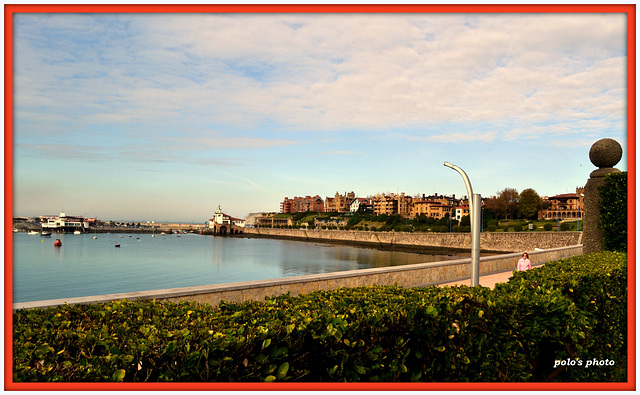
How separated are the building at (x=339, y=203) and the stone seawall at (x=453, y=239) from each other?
55.4 metres

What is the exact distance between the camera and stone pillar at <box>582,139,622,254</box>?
1155 cm

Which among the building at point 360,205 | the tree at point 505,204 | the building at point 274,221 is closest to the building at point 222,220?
the building at point 274,221

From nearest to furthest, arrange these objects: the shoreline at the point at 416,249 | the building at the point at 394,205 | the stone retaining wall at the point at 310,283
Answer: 1. the stone retaining wall at the point at 310,283
2. the shoreline at the point at 416,249
3. the building at the point at 394,205

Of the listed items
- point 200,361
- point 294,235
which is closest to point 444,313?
point 200,361

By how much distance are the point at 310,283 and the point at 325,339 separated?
586 cm

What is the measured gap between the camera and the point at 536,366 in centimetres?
484

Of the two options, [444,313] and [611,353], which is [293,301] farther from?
[611,353]

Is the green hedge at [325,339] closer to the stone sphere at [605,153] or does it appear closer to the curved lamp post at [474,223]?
the curved lamp post at [474,223]

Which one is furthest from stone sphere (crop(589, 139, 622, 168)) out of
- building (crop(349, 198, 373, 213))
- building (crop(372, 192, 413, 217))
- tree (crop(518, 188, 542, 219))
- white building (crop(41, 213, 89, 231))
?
white building (crop(41, 213, 89, 231))

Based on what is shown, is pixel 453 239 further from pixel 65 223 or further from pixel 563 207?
pixel 65 223

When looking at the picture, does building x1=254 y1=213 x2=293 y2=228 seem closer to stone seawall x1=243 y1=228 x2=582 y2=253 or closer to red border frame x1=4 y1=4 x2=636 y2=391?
stone seawall x1=243 y1=228 x2=582 y2=253

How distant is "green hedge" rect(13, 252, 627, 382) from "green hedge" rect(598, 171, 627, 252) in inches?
277

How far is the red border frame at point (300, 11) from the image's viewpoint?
2824mm

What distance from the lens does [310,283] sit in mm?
9148
